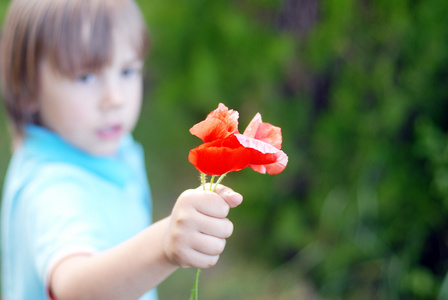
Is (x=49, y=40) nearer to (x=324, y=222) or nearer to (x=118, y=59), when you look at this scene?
(x=118, y=59)

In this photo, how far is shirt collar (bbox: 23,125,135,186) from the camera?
1.03 meters

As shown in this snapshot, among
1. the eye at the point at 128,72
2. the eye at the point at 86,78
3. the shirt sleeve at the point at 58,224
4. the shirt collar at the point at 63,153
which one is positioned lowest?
the shirt sleeve at the point at 58,224

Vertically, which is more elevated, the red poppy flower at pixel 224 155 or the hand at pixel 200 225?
the red poppy flower at pixel 224 155

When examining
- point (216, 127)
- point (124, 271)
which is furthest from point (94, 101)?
point (216, 127)

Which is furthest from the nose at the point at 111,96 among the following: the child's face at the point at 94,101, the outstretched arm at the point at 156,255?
the outstretched arm at the point at 156,255

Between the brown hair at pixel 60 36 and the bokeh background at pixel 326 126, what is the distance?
686mm

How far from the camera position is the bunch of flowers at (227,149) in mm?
477

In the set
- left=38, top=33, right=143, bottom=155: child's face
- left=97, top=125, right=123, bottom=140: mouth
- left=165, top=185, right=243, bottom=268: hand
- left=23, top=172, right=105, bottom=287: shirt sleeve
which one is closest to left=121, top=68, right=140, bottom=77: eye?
left=38, top=33, right=143, bottom=155: child's face

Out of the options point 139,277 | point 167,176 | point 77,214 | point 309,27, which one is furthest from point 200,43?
point 139,277

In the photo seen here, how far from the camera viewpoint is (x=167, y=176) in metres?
2.30

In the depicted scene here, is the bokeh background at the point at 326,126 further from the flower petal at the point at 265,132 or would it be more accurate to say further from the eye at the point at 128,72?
the flower petal at the point at 265,132

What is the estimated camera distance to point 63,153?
104 centimetres

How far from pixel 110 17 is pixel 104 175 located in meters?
0.34

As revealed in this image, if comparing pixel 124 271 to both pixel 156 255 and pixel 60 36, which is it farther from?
pixel 60 36
